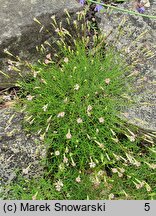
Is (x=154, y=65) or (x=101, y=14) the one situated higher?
(x=101, y=14)

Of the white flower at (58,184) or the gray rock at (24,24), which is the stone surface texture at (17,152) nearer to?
the white flower at (58,184)

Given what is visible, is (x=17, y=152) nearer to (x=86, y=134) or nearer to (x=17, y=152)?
(x=17, y=152)

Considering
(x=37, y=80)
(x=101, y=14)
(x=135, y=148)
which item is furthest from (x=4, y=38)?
(x=135, y=148)

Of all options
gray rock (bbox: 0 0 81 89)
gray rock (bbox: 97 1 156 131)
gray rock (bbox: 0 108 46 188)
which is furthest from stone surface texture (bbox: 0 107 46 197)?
gray rock (bbox: 97 1 156 131)

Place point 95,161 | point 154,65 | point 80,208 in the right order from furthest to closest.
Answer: point 154,65 → point 95,161 → point 80,208

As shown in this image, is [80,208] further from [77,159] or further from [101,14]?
[101,14]

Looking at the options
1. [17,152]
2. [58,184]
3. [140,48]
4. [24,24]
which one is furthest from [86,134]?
[24,24]

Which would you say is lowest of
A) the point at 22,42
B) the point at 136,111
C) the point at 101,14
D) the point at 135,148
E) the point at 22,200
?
the point at 22,200
